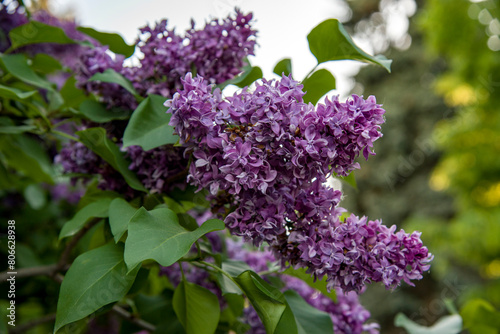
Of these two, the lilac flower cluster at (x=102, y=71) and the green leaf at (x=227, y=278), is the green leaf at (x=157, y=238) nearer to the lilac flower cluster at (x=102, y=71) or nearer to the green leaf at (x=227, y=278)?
the green leaf at (x=227, y=278)

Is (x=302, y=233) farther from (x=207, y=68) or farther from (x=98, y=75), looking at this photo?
(x=98, y=75)

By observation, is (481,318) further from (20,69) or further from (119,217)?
(20,69)

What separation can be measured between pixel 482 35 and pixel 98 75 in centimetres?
534

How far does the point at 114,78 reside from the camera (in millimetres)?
864

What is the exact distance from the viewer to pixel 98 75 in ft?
2.87

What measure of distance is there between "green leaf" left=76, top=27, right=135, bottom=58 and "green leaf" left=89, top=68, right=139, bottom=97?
0.09m

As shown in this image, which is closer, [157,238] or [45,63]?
[157,238]

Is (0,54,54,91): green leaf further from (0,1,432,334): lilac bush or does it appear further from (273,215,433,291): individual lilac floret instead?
(273,215,433,291): individual lilac floret

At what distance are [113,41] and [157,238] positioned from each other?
541 millimetres

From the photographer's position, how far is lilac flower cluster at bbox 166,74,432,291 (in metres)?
0.64

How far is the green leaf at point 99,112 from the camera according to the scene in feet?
2.98

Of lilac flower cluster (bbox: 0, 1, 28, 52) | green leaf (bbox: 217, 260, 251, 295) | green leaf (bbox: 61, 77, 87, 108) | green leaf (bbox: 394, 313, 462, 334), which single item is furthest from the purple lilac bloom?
green leaf (bbox: 394, 313, 462, 334)

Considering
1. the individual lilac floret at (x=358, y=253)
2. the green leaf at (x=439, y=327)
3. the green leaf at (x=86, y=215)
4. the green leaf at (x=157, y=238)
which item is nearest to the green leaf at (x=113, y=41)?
the green leaf at (x=86, y=215)

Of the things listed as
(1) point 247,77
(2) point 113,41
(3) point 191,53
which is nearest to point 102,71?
(2) point 113,41
